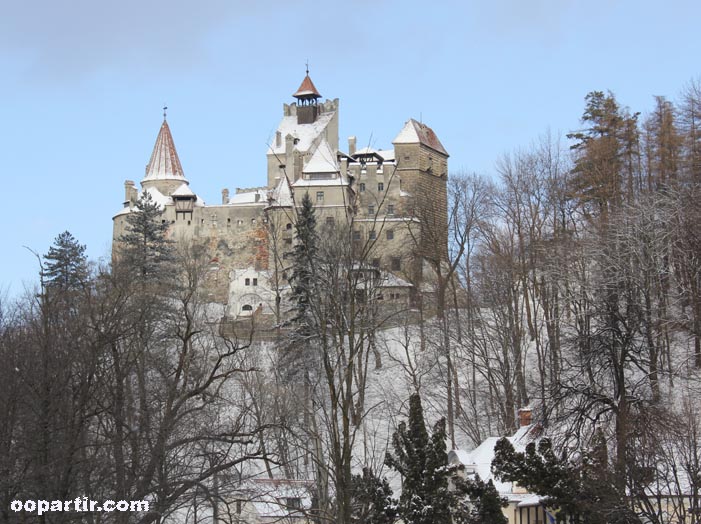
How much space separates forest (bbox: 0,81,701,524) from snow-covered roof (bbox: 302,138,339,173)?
824 centimetres

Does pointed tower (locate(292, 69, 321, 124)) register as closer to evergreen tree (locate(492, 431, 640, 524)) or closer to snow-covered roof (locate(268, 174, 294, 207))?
snow-covered roof (locate(268, 174, 294, 207))

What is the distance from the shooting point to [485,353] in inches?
1228

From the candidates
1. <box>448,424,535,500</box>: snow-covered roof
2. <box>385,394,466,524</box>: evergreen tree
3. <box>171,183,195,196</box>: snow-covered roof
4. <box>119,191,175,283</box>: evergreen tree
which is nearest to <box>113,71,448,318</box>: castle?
<box>171,183,195,196</box>: snow-covered roof

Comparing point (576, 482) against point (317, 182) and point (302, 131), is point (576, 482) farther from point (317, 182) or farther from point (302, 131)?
point (302, 131)

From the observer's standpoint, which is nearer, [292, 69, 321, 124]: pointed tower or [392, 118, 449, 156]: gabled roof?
[392, 118, 449, 156]: gabled roof

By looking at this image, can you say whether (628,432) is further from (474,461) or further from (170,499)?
(170,499)

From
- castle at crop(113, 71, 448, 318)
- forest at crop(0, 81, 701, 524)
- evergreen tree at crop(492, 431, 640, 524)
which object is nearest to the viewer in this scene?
forest at crop(0, 81, 701, 524)

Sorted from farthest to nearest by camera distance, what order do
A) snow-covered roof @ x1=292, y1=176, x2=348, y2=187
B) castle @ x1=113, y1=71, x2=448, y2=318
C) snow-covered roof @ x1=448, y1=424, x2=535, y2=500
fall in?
snow-covered roof @ x1=292, y1=176, x2=348, y2=187 → castle @ x1=113, y1=71, x2=448, y2=318 → snow-covered roof @ x1=448, y1=424, x2=535, y2=500

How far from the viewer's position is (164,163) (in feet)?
227

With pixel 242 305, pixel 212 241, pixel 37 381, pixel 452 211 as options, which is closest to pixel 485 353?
pixel 452 211

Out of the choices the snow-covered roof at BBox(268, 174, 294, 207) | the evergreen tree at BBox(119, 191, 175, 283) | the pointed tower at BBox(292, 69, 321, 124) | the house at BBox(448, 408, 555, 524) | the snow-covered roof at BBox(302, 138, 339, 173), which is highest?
the pointed tower at BBox(292, 69, 321, 124)

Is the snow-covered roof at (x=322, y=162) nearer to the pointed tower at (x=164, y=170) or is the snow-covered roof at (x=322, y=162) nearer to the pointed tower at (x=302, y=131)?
the pointed tower at (x=302, y=131)

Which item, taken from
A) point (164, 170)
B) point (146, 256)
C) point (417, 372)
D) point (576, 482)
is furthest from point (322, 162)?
point (576, 482)

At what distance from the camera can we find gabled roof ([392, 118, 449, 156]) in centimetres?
6175
